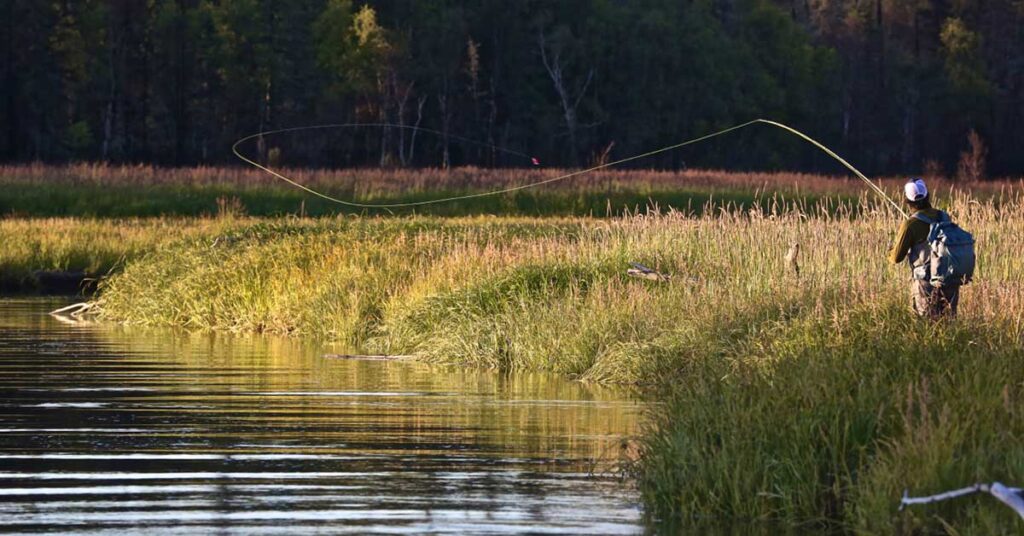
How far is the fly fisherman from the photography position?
1190 centimetres

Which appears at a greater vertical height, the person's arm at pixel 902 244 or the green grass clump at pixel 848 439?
the person's arm at pixel 902 244

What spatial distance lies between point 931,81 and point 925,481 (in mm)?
91191

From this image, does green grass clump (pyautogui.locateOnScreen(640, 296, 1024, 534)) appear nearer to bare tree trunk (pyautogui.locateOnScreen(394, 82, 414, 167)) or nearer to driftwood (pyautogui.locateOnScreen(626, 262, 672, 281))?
driftwood (pyautogui.locateOnScreen(626, 262, 672, 281))

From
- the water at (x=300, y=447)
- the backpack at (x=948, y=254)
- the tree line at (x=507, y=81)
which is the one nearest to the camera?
the water at (x=300, y=447)

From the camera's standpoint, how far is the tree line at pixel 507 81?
75.5m

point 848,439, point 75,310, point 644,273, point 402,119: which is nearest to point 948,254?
point 848,439

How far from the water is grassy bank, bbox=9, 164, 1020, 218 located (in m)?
22.0

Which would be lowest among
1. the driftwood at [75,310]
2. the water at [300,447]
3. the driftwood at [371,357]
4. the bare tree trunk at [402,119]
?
the water at [300,447]

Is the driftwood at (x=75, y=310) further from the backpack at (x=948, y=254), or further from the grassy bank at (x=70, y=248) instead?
the backpack at (x=948, y=254)

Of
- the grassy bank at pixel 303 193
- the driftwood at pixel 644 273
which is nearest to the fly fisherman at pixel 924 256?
the driftwood at pixel 644 273

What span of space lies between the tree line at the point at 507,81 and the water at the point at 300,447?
2120 inches

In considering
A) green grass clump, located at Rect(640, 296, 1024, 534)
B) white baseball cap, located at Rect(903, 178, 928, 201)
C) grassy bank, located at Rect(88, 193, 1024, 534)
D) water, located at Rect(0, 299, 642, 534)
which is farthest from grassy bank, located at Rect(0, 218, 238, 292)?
green grass clump, located at Rect(640, 296, 1024, 534)

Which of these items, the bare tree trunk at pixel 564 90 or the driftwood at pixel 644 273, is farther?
the bare tree trunk at pixel 564 90

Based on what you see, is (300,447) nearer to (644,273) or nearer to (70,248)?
(644,273)
